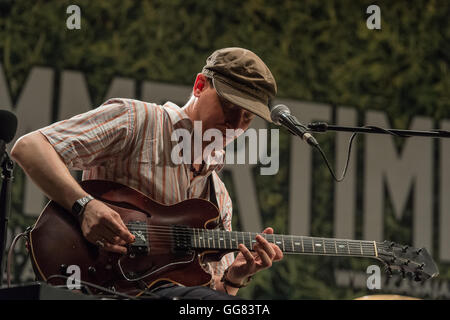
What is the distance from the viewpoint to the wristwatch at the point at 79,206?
241 centimetres

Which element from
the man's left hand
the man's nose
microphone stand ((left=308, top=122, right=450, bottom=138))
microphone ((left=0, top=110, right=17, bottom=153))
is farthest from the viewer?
the man's nose

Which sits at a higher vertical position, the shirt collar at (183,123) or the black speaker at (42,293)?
the shirt collar at (183,123)

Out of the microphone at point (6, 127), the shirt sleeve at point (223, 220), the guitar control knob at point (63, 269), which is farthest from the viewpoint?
the shirt sleeve at point (223, 220)

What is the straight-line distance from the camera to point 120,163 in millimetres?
2695

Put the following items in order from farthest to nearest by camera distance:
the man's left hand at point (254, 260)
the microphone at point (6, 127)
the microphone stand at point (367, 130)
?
1. the man's left hand at point (254, 260)
2. the microphone stand at point (367, 130)
3. the microphone at point (6, 127)

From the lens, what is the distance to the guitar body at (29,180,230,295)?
7.77 feet

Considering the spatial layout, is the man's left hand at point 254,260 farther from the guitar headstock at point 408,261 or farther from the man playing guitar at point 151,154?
the guitar headstock at point 408,261

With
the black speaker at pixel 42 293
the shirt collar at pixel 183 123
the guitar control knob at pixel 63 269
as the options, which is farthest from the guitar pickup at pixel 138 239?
the black speaker at pixel 42 293

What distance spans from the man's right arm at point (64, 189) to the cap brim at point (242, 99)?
2.45ft

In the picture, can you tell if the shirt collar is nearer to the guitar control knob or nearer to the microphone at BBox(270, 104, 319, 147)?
the microphone at BBox(270, 104, 319, 147)

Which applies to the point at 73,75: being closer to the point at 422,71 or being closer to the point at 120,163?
the point at 120,163

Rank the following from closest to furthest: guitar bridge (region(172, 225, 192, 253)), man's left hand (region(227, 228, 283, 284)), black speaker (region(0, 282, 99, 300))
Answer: black speaker (region(0, 282, 99, 300)) → guitar bridge (region(172, 225, 192, 253)) → man's left hand (region(227, 228, 283, 284))

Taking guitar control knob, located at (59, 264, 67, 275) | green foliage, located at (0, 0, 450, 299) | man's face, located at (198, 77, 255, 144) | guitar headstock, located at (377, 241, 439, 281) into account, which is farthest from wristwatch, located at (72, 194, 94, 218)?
green foliage, located at (0, 0, 450, 299)
